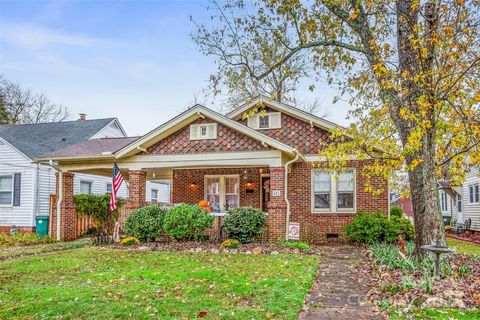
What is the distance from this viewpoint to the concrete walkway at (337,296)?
5441 millimetres

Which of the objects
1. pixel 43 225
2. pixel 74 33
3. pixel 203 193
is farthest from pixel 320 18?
pixel 43 225

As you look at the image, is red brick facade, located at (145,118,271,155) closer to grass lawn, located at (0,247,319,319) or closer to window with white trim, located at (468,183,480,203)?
grass lawn, located at (0,247,319,319)

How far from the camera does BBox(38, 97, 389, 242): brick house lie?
13062 mm

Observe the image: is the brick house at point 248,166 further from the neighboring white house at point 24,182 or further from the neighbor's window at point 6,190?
the neighbor's window at point 6,190

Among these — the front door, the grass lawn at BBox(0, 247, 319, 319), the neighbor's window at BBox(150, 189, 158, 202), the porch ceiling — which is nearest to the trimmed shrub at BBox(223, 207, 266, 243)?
the porch ceiling

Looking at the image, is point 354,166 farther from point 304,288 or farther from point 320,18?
point 304,288

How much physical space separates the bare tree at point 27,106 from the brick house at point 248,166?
26.8 meters

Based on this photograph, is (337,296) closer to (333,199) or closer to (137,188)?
(333,199)

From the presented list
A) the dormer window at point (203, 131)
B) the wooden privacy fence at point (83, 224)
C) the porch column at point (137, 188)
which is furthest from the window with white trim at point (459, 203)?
the wooden privacy fence at point (83, 224)

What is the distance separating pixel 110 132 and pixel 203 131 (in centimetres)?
1094

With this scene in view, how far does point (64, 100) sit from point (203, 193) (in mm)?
29821

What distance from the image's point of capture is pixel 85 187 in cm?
2038

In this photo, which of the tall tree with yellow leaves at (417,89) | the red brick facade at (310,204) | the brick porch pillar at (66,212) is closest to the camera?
the tall tree with yellow leaves at (417,89)

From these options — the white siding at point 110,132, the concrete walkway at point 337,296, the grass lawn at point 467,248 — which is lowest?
the grass lawn at point 467,248
